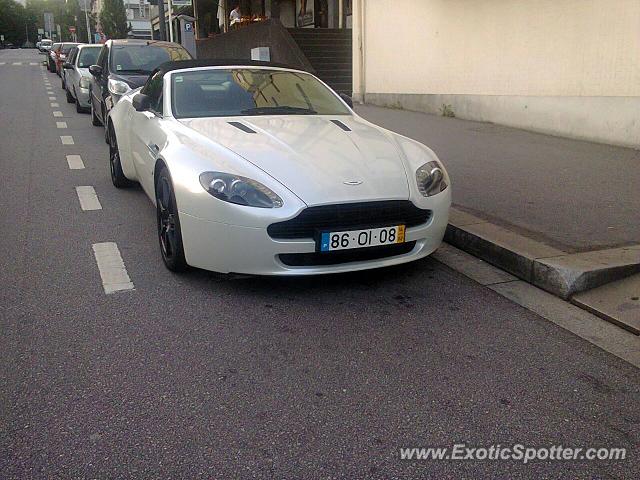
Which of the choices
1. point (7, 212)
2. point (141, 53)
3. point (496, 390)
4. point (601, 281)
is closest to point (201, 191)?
point (496, 390)

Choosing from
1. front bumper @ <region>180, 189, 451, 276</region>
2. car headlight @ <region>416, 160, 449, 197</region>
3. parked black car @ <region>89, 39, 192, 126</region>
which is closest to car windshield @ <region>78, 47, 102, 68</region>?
parked black car @ <region>89, 39, 192, 126</region>

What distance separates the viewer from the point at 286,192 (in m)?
3.87

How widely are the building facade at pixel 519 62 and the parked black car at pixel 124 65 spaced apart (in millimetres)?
5332

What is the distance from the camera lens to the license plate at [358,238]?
12.7 ft

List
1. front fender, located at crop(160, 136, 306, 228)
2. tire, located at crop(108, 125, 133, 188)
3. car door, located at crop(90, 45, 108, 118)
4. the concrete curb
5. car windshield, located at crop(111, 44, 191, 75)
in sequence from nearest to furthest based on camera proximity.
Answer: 1. front fender, located at crop(160, 136, 306, 228)
2. the concrete curb
3. tire, located at crop(108, 125, 133, 188)
4. car windshield, located at crop(111, 44, 191, 75)
5. car door, located at crop(90, 45, 108, 118)

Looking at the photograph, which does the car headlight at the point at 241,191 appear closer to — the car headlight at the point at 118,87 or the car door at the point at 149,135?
the car door at the point at 149,135

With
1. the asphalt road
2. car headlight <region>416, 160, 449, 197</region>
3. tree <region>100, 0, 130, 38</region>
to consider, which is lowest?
the asphalt road

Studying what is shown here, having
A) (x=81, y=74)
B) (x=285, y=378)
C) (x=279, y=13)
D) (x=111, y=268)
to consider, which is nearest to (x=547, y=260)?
(x=285, y=378)

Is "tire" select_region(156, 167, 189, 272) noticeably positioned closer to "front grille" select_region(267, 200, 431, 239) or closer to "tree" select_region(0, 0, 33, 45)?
"front grille" select_region(267, 200, 431, 239)

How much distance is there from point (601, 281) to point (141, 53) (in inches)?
379

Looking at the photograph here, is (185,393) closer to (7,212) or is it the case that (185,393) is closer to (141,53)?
(7,212)

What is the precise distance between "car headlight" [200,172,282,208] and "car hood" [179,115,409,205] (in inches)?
5.3

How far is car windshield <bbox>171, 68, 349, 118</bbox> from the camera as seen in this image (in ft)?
17.4

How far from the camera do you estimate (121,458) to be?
8.17ft
